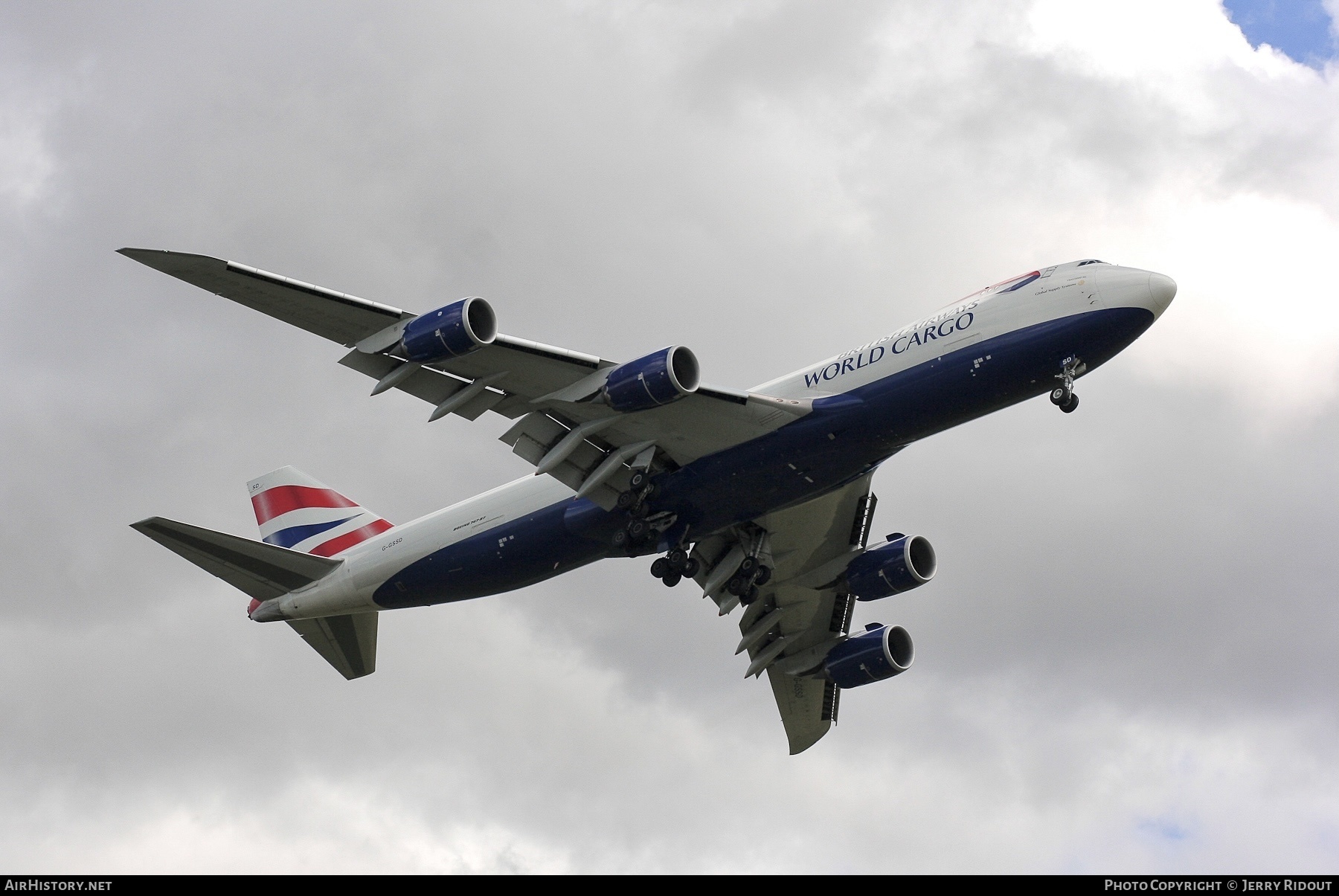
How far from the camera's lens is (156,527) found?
40.6 m

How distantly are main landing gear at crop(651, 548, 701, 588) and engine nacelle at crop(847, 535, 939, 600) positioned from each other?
6.54m

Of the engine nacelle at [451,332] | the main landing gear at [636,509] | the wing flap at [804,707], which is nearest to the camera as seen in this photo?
the engine nacelle at [451,332]

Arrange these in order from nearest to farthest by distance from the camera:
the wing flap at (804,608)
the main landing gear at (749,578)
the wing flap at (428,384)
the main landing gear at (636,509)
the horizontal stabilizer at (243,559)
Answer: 1. the wing flap at (428,384)
2. the main landing gear at (636,509)
3. the horizontal stabilizer at (243,559)
4. the main landing gear at (749,578)
5. the wing flap at (804,608)

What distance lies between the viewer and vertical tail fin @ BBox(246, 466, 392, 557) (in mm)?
46781

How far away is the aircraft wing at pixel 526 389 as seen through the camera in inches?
1328

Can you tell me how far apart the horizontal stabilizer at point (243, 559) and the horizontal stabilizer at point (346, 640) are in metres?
2.52

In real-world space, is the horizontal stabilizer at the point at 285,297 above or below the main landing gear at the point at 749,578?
above

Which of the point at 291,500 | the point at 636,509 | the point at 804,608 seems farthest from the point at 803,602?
the point at 291,500

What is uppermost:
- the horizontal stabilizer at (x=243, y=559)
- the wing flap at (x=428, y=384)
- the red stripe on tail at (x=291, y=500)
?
the red stripe on tail at (x=291, y=500)

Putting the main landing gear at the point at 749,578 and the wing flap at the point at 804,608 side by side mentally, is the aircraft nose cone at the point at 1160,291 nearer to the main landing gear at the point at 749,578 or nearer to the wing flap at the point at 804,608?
the wing flap at the point at 804,608

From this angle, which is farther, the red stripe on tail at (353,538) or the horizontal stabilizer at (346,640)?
the horizontal stabilizer at (346,640)

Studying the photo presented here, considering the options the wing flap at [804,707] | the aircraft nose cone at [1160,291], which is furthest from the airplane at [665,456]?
the wing flap at [804,707]

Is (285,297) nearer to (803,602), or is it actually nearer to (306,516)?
(306,516)
